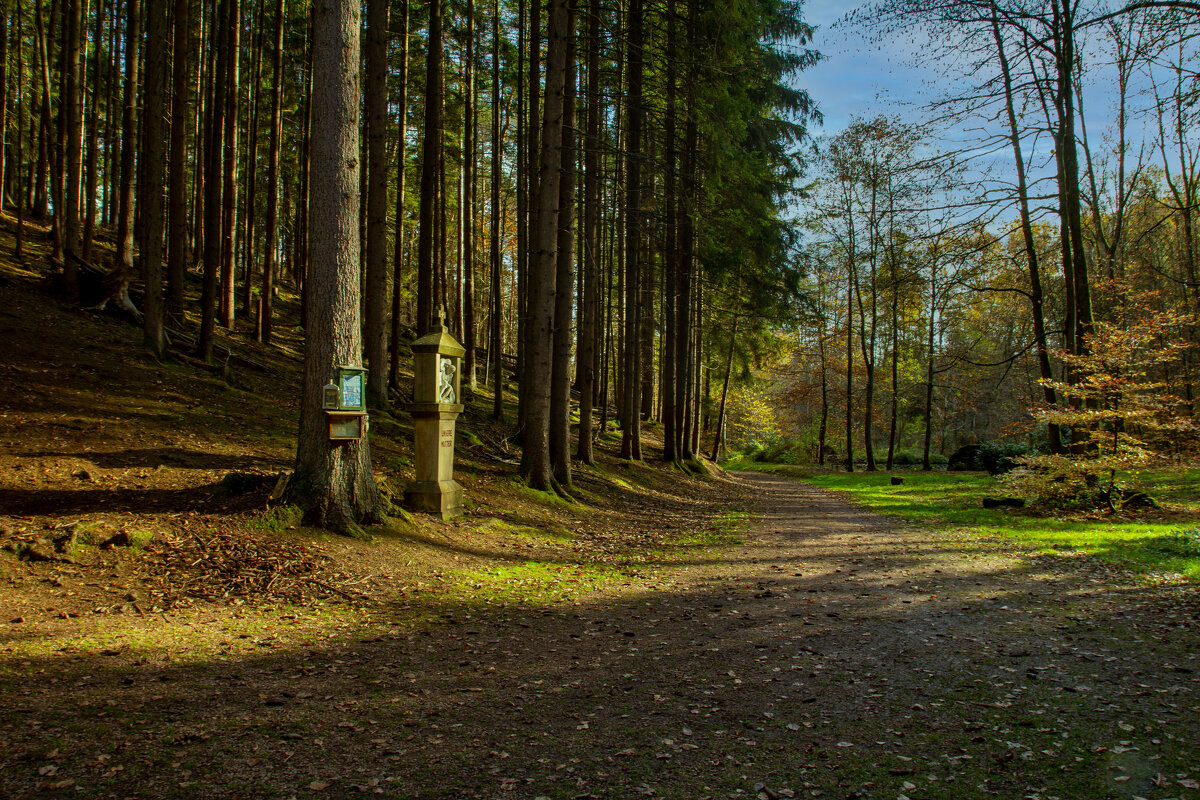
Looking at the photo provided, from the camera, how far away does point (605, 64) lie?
16625 millimetres

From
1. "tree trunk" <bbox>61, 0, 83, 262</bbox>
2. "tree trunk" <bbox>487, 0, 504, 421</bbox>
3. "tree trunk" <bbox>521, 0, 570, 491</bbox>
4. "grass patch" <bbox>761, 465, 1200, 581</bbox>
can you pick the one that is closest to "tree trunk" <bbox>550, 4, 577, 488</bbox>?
"tree trunk" <bbox>521, 0, 570, 491</bbox>

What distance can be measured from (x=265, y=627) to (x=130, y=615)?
2.92 feet

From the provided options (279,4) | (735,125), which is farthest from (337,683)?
(279,4)

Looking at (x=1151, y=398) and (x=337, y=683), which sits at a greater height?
(x=1151, y=398)

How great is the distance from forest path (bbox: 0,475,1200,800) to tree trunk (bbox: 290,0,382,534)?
2.19 metres

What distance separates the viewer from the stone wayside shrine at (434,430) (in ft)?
27.0

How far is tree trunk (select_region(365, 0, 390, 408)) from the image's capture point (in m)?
10.8

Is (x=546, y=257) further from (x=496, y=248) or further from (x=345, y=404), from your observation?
(x=496, y=248)

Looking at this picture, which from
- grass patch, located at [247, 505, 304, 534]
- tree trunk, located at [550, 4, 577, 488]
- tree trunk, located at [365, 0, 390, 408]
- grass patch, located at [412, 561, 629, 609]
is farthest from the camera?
tree trunk, located at [550, 4, 577, 488]

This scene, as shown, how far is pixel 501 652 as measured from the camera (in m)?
4.51

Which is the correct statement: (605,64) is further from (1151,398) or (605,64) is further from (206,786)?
(206,786)

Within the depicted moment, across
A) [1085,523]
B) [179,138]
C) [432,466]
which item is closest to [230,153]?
[179,138]

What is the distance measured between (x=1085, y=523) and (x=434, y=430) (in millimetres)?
10397

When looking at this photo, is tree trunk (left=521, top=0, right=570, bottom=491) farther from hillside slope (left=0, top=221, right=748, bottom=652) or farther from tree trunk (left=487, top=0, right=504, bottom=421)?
tree trunk (left=487, top=0, right=504, bottom=421)
